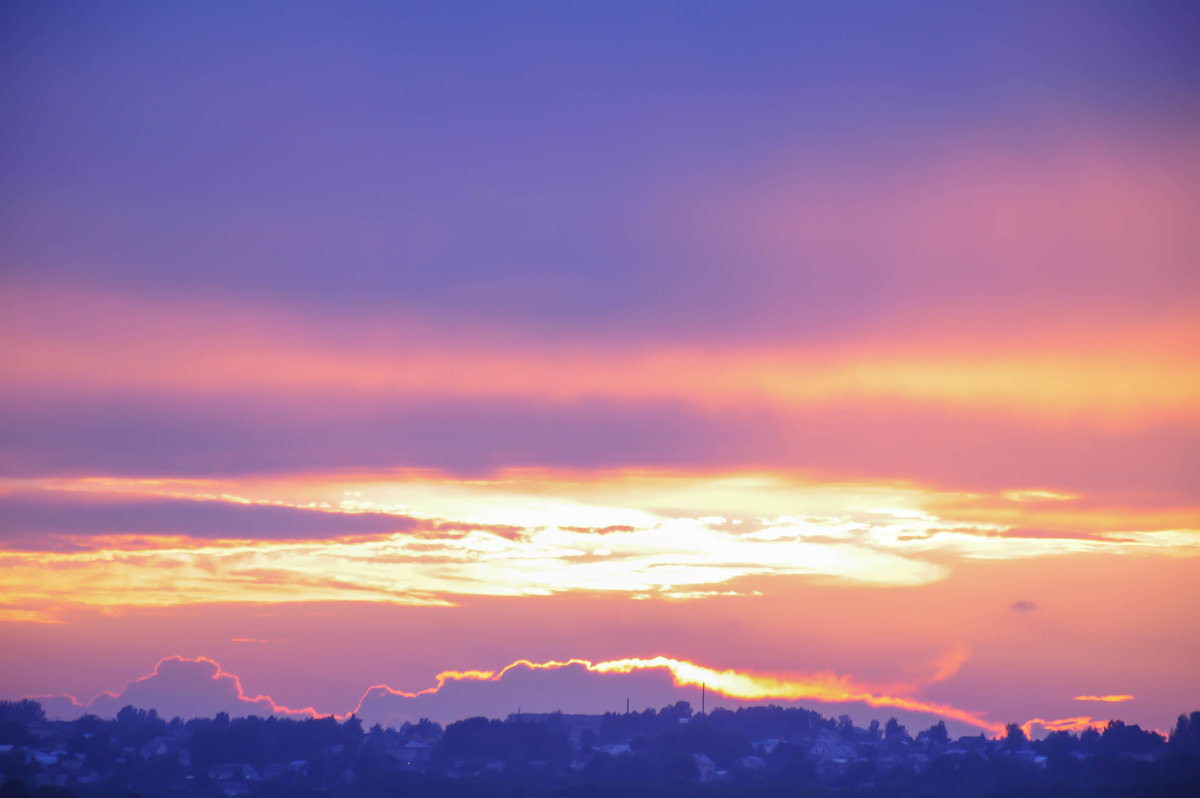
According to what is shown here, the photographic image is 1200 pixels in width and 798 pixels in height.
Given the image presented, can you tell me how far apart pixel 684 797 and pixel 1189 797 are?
4734 cm

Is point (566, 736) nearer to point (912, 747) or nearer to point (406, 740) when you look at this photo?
point (406, 740)

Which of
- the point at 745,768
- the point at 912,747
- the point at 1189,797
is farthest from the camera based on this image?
the point at 912,747

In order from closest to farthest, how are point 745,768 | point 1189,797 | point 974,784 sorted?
point 1189,797 → point 974,784 → point 745,768

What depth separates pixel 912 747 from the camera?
172 meters

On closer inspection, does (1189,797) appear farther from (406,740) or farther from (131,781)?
(131,781)

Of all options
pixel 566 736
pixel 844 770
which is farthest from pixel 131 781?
pixel 844 770

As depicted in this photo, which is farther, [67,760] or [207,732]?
[207,732]

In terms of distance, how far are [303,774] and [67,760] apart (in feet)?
84.7

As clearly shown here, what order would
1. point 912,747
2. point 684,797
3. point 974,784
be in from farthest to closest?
point 912,747, point 974,784, point 684,797

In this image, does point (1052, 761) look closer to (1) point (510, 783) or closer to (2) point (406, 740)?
(1) point (510, 783)

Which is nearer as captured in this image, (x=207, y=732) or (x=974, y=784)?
(x=974, y=784)

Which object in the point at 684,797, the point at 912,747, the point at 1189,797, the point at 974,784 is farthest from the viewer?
the point at 912,747

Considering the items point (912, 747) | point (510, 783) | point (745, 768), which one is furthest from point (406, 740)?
point (912, 747)

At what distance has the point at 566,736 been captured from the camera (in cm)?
17175
